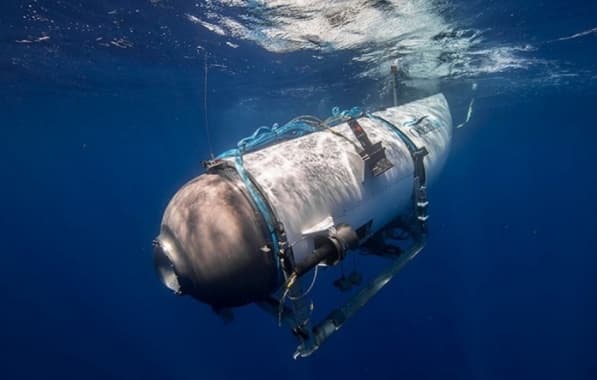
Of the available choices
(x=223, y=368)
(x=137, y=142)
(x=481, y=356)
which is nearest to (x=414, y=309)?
(x=481, y=356)

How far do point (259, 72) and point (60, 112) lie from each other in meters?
17.2

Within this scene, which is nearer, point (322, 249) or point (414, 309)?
point (322, 249)

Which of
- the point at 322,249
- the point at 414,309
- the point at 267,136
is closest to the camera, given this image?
the point at 322,249

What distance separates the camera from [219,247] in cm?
323

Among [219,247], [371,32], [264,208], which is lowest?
[219,247]

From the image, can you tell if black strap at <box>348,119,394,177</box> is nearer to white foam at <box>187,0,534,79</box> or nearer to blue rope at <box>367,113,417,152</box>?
blue rope at <box>367,113,417,152</box>

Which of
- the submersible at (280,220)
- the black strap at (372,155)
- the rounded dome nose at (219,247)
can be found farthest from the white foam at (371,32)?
the rounded dome nose at (219,247)

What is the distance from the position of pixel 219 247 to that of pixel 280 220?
24.3 inches

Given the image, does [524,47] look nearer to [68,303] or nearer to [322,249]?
[322,249]

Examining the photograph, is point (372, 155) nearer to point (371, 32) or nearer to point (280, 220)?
point (280, 220)

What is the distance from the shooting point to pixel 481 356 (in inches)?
727

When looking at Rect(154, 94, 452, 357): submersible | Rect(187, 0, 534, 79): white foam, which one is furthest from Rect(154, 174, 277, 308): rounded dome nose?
Rect(187, 0, 534, 79): white foam

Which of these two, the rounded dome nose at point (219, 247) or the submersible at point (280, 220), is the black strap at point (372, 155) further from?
the rounded dome nose at point (219, 247)

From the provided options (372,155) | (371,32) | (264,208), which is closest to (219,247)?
(264,208)
